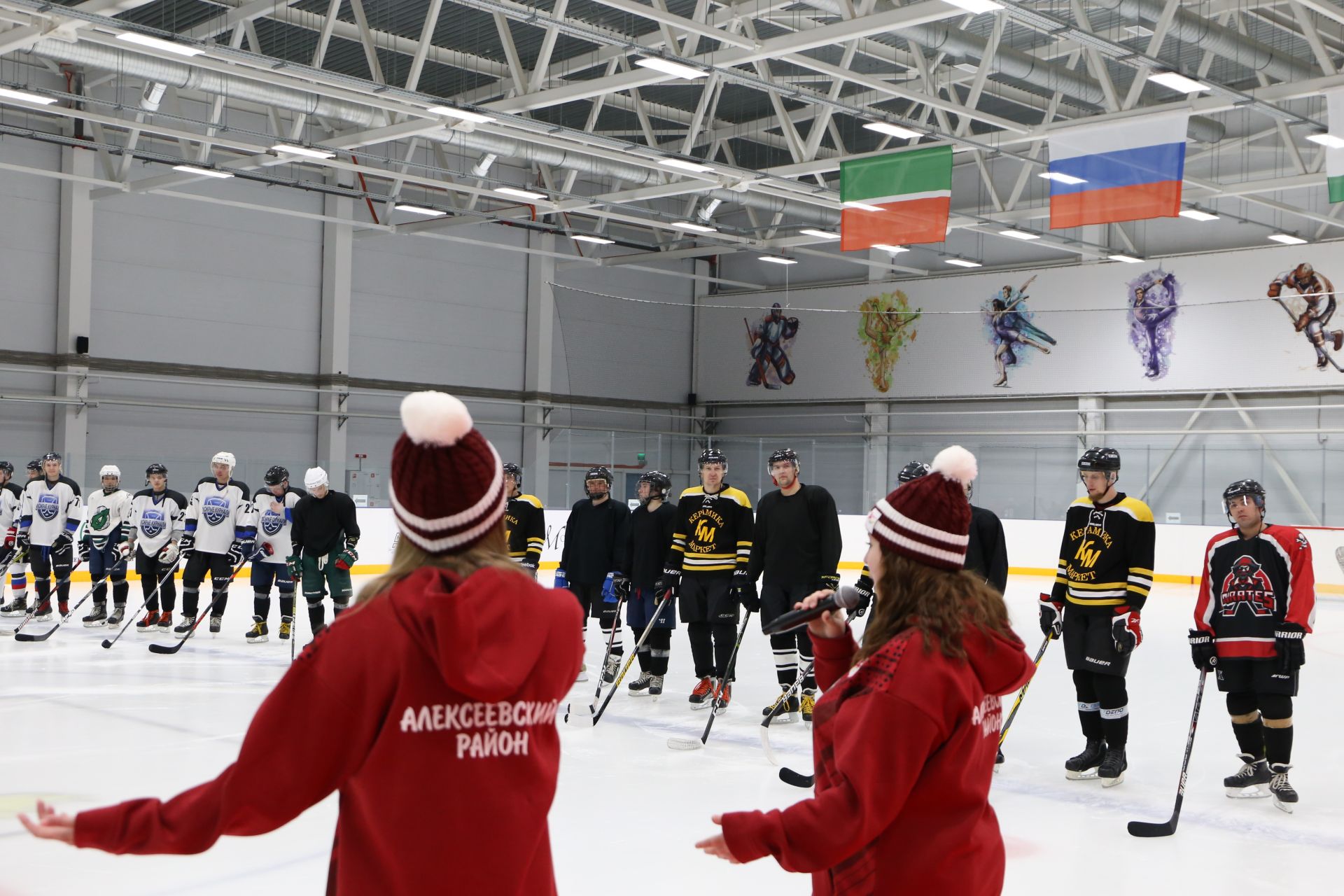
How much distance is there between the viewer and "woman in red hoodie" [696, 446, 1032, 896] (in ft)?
4.86

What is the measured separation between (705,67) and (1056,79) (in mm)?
5013

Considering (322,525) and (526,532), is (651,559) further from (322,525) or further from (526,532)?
(322,525)

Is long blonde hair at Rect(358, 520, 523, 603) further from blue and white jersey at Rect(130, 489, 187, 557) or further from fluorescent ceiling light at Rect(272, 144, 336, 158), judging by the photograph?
fluorescent ceiling light at Rect(272, 144, 336, 158)

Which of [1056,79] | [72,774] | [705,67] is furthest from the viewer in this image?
[1056,79]

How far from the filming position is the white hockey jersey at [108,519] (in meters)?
10.1

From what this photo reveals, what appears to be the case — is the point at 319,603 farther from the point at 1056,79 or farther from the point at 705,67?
the point at 1056,79

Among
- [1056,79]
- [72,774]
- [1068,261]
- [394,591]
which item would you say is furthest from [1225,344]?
[394,591]

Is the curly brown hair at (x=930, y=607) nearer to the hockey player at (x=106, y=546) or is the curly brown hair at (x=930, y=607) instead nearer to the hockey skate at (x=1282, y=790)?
the hockey skate at (x=1282, y=790)

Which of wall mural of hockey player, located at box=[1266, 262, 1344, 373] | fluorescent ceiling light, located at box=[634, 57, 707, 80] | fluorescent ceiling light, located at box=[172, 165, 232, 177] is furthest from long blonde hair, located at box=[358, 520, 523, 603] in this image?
wall mural of hockey player, located at box=[1266, 262, 1344, 373]

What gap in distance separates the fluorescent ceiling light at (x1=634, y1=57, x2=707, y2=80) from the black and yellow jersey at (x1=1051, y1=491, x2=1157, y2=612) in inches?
216

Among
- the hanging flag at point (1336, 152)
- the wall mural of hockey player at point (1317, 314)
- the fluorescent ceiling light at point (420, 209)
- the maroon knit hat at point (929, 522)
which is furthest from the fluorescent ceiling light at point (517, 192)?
the maroon knit hat at point (929, 522)

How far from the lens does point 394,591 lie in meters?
1.35

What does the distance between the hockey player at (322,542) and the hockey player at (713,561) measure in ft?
8.88

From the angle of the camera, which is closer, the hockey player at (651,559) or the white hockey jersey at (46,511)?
the hockey player at (651,559)
